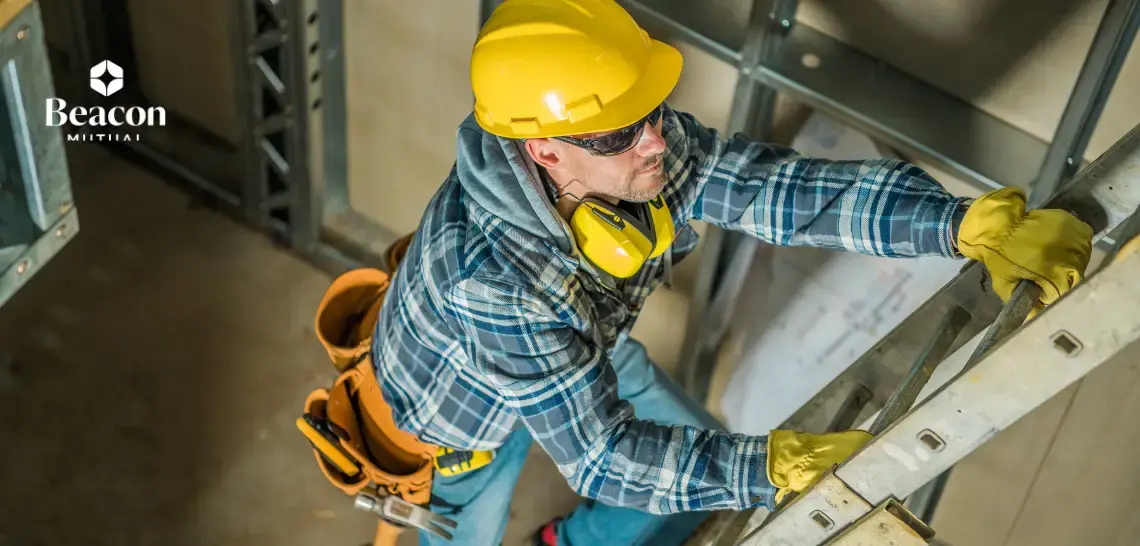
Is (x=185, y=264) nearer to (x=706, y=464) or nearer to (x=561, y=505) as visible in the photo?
(x=561, y=505)

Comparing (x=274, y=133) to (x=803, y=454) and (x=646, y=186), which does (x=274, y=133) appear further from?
(x=803, y=454)

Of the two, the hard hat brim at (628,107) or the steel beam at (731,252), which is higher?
the hard hat brim at (628,107)

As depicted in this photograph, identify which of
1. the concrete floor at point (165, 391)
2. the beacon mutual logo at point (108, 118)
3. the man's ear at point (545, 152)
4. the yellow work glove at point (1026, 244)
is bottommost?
the concrete floor at point (165, 391)

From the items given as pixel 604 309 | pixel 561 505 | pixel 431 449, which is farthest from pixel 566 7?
pixel 561 505

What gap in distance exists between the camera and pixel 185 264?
4223mm

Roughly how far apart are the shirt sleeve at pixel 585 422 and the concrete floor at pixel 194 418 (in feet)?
4.17

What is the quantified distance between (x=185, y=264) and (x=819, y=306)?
7.53 feet

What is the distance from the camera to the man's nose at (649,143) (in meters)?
2.11

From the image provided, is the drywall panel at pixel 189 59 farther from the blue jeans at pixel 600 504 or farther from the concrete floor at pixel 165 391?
the blue jeans at pixel 600 504

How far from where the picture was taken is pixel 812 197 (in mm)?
2260

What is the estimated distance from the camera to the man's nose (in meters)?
2.11

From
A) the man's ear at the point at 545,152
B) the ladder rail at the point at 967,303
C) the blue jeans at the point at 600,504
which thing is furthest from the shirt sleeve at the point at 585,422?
the blue jeans at the point at 600,504

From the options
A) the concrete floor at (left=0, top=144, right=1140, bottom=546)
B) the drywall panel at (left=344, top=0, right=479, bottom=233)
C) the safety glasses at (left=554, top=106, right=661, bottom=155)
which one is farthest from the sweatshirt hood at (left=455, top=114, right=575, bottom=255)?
the concrete floor at (left=0, top=144, right=1140, bottom=546)

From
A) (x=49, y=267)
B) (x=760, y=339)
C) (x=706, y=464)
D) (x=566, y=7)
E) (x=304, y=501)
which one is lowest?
(x=304, y=501)
